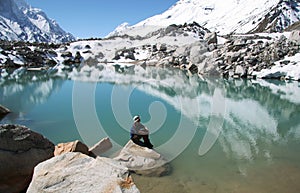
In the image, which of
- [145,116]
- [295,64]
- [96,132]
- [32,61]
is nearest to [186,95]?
[145,116]

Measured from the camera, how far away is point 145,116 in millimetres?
18281

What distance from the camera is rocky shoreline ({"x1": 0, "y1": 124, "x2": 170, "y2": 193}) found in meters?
4.98

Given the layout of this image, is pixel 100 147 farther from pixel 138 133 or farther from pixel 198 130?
pixel 198 130

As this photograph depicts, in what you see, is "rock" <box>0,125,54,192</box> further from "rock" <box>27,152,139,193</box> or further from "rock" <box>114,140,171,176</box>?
"rock" <box>114,140,171,176</box>

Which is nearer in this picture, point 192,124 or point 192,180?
point 192,180

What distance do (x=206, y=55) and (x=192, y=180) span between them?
50751 millimetres

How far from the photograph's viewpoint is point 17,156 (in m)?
7.49

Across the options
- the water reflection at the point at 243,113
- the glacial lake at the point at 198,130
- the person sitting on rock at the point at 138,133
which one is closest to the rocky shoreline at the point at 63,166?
the person sitting on rock at the point at 138,133

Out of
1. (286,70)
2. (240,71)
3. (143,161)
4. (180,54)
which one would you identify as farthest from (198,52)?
(143,161)

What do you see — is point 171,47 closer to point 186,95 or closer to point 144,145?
point 186,95

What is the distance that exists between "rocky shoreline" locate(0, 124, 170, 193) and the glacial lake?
0.84 metres

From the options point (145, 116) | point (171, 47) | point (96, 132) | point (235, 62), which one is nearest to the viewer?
point (96, 132)

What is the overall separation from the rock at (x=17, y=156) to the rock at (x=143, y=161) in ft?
9.43

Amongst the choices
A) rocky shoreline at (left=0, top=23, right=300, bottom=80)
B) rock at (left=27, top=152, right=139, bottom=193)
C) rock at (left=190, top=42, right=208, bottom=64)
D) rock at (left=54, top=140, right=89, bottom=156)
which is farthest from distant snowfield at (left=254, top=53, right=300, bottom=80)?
rock at (left=27, top=152, right=139, bottom=193)
